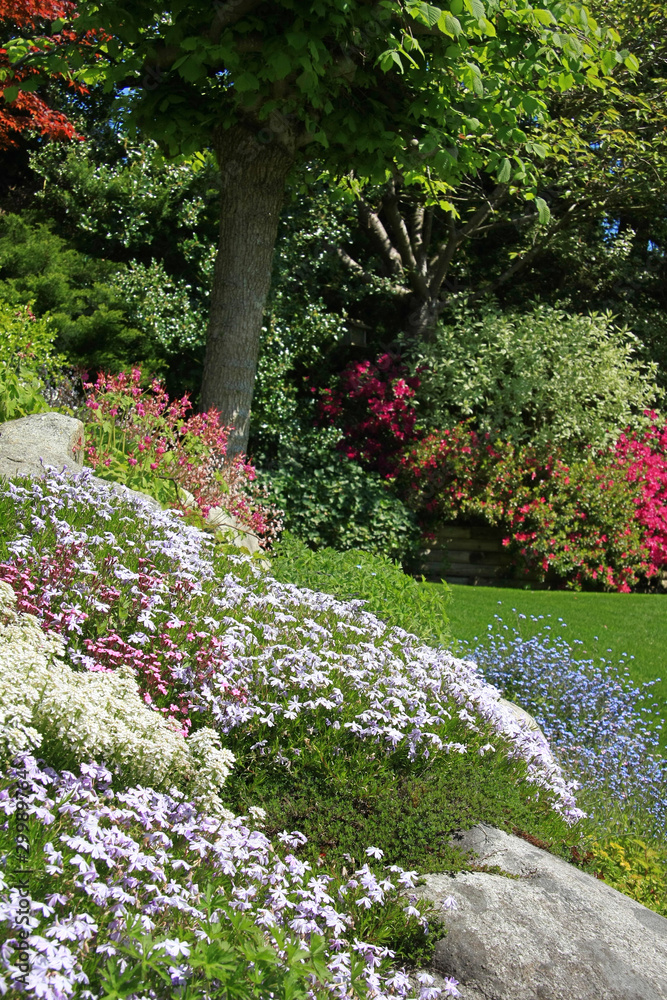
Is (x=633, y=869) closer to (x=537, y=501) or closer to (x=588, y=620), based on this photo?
(x=588, y=620)

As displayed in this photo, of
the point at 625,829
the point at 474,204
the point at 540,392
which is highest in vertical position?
the point at 474,204

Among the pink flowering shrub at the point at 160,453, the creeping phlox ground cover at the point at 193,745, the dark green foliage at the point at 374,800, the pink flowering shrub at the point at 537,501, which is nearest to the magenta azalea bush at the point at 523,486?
the pink flowering shrub at the point at 537,501

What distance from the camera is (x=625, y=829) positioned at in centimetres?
419

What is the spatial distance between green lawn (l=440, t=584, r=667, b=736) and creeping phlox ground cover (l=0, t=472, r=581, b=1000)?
3228 millimetres

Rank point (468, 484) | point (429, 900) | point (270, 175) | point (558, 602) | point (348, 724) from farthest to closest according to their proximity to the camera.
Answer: point (468, 484)
point (558, 602)
point (270, 175)
point (348, 724)
point (429, 900)

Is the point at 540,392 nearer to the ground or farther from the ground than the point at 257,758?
farther from the ground

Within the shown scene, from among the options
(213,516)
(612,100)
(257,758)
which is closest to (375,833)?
(257,758)

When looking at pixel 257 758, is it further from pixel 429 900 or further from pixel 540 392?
pixel 540 392

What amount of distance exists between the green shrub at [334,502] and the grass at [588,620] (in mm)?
1651

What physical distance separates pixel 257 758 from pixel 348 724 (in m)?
0.36

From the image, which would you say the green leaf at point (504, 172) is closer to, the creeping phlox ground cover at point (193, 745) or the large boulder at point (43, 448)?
the large boulder at point (43, 448)

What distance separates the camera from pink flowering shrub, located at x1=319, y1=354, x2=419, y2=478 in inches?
502

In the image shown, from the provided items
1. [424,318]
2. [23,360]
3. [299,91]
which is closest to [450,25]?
[299,91]

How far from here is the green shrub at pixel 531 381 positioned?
12.6 meters
